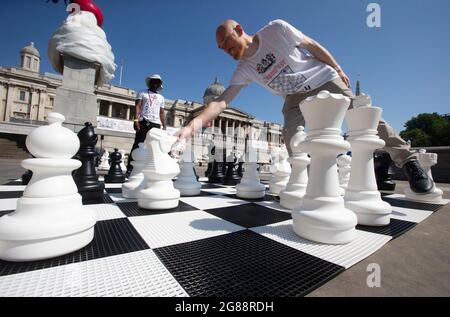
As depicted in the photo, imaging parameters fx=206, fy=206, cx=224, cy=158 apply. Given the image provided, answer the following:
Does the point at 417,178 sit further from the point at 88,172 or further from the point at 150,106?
the point at 150,106

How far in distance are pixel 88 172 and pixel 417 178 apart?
2624mm

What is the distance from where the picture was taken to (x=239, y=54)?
155 cm

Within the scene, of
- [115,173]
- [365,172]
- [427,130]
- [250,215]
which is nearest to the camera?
[365,172]

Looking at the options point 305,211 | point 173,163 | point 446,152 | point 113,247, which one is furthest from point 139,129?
point 446,152

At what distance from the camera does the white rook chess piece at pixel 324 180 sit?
0.78 m

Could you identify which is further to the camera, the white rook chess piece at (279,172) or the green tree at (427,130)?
the green tree at (427,130)

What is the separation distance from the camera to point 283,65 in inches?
58.4

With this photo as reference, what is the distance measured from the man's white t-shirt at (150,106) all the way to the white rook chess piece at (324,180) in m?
2.13

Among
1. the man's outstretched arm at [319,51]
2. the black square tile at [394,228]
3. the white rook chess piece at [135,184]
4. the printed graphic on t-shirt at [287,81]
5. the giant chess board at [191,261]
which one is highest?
the man's outstretched arm at [319,51]

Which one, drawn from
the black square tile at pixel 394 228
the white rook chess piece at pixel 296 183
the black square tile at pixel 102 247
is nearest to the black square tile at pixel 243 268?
the black square tile at pixel 102 247

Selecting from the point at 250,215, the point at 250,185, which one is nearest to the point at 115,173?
the point at 250,185

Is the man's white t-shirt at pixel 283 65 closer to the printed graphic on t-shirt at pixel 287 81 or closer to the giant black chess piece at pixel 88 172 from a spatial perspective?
the printed graphic on t-shirt at pixel 287 81

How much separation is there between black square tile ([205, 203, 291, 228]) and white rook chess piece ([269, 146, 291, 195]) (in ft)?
1.91
